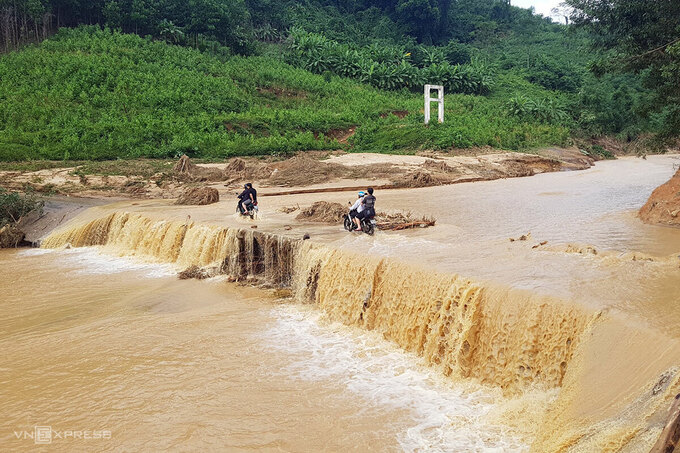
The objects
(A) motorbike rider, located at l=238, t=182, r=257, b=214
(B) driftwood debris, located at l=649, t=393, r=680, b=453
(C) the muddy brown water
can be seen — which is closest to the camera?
(B) driftwood debris, located at l=649, t=393, r=680, b=453

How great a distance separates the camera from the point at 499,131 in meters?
32.1

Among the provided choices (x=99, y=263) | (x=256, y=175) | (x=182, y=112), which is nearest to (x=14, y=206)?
(x=99, y=263)

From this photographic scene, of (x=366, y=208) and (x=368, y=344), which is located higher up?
(x=366, y=208)

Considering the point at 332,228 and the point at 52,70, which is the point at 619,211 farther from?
the point at 52,70

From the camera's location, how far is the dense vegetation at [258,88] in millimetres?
27359

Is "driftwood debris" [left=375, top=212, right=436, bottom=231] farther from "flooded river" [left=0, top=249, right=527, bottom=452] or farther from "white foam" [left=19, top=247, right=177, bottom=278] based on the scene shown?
"white foam" [left=19, top=247, right=177, bottom=278]

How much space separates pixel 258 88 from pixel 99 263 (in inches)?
1148

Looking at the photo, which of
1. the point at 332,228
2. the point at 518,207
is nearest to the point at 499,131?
the point at 518,207

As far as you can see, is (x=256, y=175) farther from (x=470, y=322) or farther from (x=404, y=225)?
(x=470, y=322)

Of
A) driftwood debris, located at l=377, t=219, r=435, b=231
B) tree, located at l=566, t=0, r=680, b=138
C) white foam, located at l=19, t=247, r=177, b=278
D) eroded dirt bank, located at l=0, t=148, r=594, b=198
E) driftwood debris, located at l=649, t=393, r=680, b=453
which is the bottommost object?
white foam, located at l=19, t=247, r=177, b=278

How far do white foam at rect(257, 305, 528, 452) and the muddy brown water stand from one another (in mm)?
32

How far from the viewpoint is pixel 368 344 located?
8.88 metres

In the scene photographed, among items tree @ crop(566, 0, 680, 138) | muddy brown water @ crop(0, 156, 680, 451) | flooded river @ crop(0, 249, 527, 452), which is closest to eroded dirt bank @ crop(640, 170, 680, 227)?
muddy brown water @ crop(0, 156, 680, 451)

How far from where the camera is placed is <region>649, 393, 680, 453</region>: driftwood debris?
13.5ft
